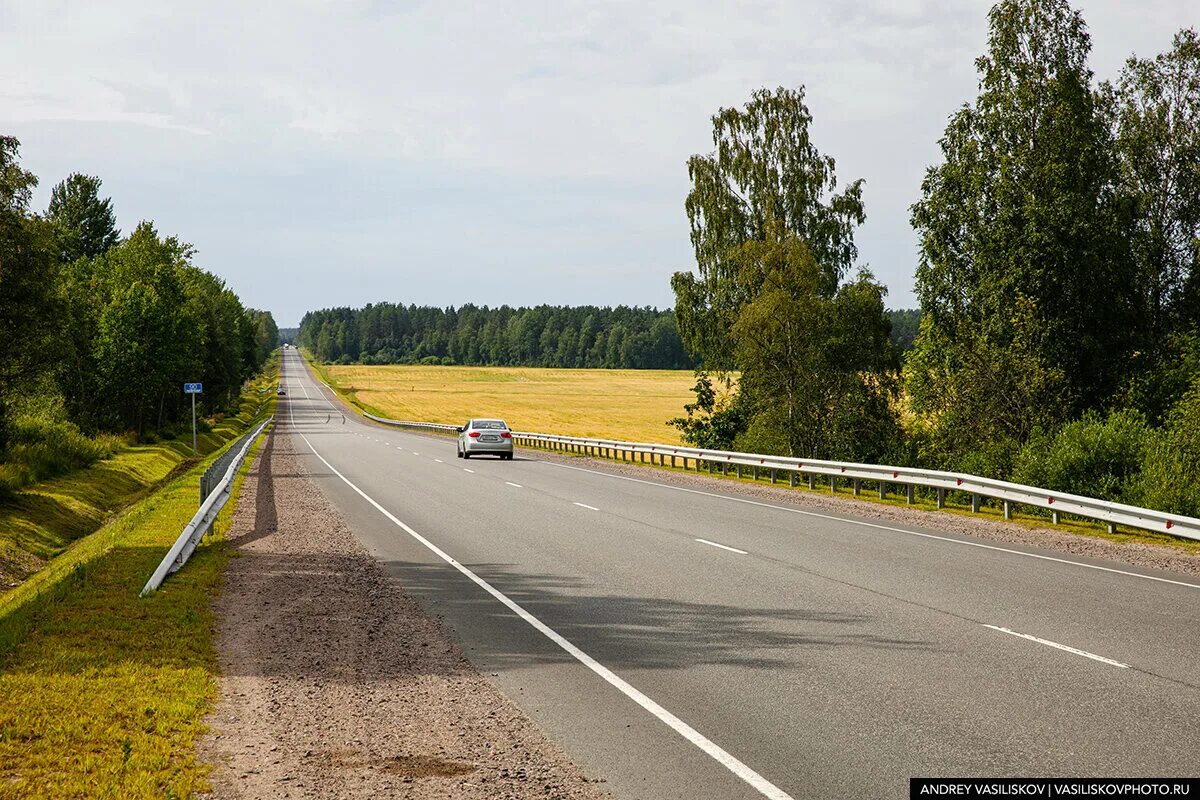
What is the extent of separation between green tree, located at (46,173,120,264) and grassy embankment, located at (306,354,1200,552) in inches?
1203

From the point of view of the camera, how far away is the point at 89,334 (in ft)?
172

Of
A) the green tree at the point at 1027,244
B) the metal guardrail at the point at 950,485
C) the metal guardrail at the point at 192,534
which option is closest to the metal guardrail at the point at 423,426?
the metal guardrail at the point at 950,485

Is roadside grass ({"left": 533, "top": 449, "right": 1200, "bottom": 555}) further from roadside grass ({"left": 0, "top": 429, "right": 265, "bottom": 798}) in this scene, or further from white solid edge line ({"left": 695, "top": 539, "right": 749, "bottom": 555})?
roadside grass ({"left": 0, "top": 429, "right": 265, "bottom": 798})

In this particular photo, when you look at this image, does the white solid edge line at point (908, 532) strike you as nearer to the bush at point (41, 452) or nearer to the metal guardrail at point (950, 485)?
the metal guardrail at point (950, 485)

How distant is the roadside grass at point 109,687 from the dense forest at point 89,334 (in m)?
19.4

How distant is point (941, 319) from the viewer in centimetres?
3127

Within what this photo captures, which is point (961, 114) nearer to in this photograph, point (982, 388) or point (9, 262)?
point (982, 388)

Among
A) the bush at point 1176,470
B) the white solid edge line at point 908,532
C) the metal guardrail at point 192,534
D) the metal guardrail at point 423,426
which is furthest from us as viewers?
the metal guardrail at point 423,426

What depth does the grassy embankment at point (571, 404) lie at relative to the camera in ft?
74.2

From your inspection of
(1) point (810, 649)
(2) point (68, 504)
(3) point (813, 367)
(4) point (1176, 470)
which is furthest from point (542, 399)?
(1) point (810, 649)

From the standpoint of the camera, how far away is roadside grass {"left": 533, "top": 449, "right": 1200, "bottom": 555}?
16578 mm

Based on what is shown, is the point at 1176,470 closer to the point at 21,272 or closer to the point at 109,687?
the point at 109,687

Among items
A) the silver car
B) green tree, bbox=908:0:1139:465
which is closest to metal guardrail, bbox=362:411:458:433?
the silver car

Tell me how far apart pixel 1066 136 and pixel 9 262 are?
29563 millimetres
